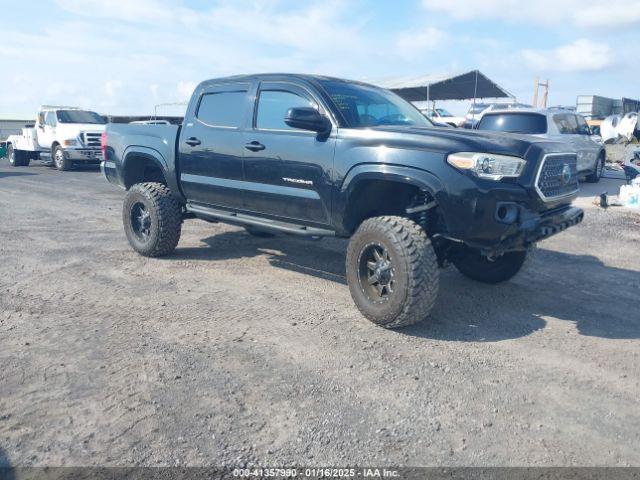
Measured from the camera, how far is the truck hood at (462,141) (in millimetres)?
3914

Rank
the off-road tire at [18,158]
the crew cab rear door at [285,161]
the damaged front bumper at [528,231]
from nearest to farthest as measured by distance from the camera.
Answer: the damaged front bumper at [528,231] < the crew cab rear door at [285,161] < the off-road tire at [18,158]

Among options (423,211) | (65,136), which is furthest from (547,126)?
(65,136)

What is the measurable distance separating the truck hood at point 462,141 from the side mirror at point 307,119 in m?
0.46

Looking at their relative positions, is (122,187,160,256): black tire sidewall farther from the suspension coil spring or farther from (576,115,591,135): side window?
(576,115,591,135): side window

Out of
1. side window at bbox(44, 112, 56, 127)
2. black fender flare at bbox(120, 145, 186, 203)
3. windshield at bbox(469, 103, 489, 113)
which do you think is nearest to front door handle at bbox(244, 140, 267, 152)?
black fender flare at bbox(120, 145, 186, 203)

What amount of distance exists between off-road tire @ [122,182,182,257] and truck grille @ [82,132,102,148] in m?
12.4

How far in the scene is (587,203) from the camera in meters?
10.5

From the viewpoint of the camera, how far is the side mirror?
14.4 ft

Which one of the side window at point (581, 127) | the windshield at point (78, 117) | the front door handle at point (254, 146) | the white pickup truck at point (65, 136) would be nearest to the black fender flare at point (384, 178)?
the front door handle at point (254, 146)

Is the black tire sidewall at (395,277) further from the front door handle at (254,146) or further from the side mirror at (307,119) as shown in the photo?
the front door handle at (254,146)

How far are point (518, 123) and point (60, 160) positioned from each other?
14.1m

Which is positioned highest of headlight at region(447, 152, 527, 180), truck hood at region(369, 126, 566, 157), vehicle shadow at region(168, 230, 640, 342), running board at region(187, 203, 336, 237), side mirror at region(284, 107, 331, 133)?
side mirror at region(284, 107, 331, 133)

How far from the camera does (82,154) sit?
17406mm

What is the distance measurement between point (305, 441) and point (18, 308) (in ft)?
10.3
